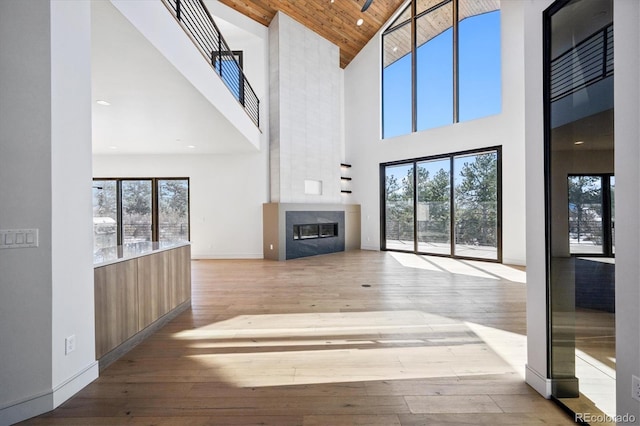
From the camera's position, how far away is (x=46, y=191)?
6.25 feet

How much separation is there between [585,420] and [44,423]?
10.2 ft

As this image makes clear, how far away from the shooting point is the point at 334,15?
26.7ft

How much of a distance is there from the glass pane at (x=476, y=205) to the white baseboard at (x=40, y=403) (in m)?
7.53

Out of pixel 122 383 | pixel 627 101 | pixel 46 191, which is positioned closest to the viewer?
pixel 627 101

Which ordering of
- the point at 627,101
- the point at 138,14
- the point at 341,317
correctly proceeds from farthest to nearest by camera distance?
the point at 341,317 < the point at 138,14 < the point at 627,101

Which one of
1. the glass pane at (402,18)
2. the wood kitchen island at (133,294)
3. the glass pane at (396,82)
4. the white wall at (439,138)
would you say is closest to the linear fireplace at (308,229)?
the white wall at (439,138)

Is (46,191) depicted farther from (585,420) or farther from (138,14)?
(585,420)

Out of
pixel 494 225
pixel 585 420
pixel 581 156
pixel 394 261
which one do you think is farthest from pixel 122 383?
pixel 494 225

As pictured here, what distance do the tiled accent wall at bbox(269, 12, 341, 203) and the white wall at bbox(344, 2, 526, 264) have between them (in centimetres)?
93

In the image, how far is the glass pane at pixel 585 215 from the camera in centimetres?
169

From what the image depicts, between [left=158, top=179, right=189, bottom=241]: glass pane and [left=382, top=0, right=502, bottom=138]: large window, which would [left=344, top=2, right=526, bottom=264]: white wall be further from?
[left=158, top=179, right=189, bottom=241]: glass pane

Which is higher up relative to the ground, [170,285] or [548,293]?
[548,293]

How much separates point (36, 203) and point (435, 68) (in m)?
8.75

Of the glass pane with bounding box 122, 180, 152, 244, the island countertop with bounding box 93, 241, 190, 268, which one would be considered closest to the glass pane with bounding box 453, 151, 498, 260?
the island countertop with bounding box 93, 241, 190, 268
